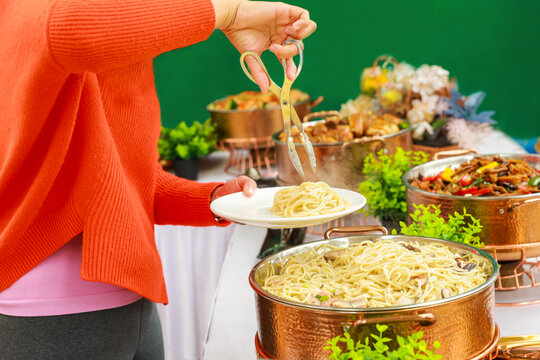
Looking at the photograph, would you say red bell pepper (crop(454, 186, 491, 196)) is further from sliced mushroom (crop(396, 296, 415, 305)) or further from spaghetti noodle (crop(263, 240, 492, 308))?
sliced mushroom (crop(396, 296, 415, 305))

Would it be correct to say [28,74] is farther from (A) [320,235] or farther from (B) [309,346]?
(A) [320,235]

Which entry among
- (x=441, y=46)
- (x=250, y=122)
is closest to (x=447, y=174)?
(x=250, y=122)

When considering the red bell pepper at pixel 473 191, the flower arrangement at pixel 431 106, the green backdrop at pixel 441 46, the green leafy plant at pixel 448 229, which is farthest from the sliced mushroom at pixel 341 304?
the green backdrop at pixel 441 46

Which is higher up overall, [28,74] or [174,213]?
[28,74]

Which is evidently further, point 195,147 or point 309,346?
point 195,147

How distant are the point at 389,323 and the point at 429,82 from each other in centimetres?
207

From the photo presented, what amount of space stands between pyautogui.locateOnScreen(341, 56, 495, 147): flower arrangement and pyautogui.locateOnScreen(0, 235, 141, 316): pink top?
171cm

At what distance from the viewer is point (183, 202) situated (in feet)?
4.87

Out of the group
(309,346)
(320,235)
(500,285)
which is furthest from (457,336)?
(320,235)

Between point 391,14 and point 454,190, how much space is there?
2.28 m

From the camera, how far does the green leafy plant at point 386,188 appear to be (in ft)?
5.79

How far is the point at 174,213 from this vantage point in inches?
59.0

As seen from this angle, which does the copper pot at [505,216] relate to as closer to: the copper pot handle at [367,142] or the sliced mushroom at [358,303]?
the sliced mushroom at [358,303]

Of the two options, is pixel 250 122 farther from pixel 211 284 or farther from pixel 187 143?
pixel 211 284
